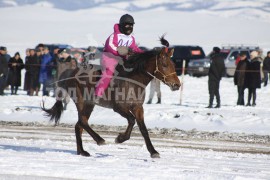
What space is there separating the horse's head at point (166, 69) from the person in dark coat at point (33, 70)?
15287 millimetres

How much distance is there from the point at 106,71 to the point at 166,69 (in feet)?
3.61

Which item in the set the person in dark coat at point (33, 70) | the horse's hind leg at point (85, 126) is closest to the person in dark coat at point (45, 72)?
the person in dark coat at point (33, 70)

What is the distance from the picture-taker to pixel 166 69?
11469 mm

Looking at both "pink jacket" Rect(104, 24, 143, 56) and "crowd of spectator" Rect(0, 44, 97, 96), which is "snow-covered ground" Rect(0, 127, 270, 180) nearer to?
"pink jacket" Rect(104, 24, 143, 56)

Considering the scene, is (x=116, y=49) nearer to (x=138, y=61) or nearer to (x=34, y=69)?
(x=138, y=61)

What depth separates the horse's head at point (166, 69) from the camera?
37.5ft

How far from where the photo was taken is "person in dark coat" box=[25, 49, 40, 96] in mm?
26406

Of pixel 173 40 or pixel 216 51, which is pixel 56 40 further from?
pixel 216 51

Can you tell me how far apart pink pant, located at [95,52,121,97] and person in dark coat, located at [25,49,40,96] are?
1458 cm

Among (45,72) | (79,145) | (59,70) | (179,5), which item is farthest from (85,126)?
(179,5)

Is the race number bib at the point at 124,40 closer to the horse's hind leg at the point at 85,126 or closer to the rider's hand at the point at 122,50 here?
the rider's hand at the point at 122,50

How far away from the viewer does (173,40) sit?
78.6 meters

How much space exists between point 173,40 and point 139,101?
222 feet

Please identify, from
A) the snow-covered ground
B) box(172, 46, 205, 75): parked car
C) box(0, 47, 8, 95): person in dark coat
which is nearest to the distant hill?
box(172, 46, 205, 75): parked car
